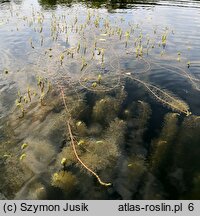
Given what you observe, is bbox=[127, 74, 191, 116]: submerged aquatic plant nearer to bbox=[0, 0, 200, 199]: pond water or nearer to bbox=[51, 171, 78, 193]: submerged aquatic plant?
bbox=[0, 0, 200, 199]: pond water

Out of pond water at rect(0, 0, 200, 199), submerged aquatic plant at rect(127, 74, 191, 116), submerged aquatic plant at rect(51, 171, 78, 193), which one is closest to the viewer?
submerged aquatic plant at rect(51, 171, 78, 193)

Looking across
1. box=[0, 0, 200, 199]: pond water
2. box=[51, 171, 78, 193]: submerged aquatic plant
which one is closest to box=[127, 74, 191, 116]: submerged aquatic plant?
box=[0, 0, 200, 199]: pond water

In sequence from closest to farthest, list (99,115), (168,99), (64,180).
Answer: (64,180) → (99,115) → (168,99)

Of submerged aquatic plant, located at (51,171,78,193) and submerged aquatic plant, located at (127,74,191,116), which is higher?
submerged aquatic plant, located at (127,74,191,116)

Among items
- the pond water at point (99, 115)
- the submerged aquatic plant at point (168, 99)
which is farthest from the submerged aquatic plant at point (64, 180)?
the submerged aquatic plant at point (168, 99)

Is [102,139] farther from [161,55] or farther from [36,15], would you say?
[36,15]

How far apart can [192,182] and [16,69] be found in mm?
8507

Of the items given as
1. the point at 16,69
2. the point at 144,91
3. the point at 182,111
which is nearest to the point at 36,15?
the point at 16,69

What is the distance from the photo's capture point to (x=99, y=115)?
8.31 m

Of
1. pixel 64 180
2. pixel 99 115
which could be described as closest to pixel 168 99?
pixel 99 115

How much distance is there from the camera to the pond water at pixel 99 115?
19.9 ft

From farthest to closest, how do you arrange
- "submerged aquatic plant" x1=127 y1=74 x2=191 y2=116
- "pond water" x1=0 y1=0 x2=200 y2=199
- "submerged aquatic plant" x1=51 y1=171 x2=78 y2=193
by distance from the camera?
1. "submerged aquatic plant" x1=127 y1=74 x2=191 y2=116
2. "pond water" x1=0 y1=0 x2=200 y2=199
3. "submerged aquatic plant" x1=51 y1=171 x2=78 y2=193

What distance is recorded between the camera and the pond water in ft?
19.9

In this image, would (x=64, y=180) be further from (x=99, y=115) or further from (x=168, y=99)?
(x=168, y=99)
